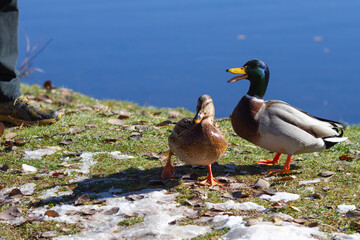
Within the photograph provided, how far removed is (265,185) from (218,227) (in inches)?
36.4

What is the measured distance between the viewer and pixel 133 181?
12.8 feet

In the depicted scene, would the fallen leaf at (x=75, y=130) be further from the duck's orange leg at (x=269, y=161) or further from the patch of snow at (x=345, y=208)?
the patch of snow at (x=345, y=208)

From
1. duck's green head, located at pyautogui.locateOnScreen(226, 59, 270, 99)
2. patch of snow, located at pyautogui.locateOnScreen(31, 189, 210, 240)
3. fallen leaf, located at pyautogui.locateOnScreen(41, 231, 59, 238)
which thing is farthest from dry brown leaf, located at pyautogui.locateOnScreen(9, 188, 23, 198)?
duck's green head, located at pyautogui.locateOnScreen(226, 59, 270, 99)

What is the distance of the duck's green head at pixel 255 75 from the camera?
4328mm

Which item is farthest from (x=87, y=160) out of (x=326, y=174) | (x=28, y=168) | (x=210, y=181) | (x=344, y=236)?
(x=344, y=236)

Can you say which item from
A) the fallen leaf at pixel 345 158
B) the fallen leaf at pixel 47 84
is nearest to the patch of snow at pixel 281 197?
the fallen leaf at pixel 345 158

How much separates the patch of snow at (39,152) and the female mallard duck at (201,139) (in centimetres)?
149

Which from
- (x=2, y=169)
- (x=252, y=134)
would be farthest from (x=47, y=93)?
(x=252, y=134)

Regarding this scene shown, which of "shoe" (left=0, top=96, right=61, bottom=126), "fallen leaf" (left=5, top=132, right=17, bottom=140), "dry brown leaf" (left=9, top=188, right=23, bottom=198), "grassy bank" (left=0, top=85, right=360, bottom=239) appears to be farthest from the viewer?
"shoe" (left=0, top=96, right=61, bottom=126)

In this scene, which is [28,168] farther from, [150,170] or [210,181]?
[210,181]

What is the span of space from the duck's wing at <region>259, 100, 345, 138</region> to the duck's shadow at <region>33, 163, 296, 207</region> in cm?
47

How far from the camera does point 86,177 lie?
4020 millimetres

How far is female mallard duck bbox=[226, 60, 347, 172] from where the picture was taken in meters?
4.07

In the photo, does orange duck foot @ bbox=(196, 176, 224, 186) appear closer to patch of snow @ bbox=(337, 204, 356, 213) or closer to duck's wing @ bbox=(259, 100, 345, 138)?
duck's wing @ bbox=(259, 100, 345, 138)
